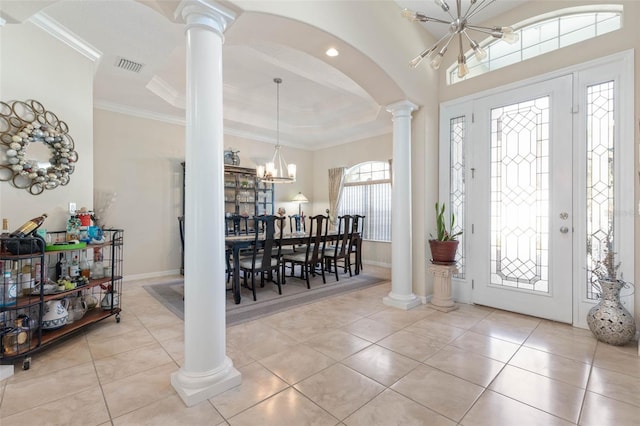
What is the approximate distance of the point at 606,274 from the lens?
2592mm

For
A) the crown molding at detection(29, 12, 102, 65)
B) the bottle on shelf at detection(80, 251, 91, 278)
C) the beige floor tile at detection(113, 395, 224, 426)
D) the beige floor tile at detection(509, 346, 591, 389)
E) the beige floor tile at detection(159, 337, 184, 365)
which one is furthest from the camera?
the bottle on shelf at detection(80, 251, 91, 278)

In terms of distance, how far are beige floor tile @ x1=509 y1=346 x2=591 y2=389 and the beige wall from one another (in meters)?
4.02

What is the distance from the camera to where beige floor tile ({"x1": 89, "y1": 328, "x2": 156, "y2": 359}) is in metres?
2.31

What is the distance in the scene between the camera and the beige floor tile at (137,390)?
167 cm

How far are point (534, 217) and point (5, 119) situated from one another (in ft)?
15.9

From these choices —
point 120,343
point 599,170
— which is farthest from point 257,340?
point 599,170

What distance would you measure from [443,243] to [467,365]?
57.4 inches

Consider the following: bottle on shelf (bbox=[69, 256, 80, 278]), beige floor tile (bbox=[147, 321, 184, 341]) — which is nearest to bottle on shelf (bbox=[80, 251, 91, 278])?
bottle on shelf (bbox=[69, 256, 80, 278])

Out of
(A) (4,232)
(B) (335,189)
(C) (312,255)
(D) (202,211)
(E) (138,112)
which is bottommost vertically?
(C) (312,255)

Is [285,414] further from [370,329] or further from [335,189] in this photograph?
[335,189]

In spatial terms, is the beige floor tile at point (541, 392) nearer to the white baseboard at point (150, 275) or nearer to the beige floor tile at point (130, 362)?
the beige floor tile at point (130, 362)

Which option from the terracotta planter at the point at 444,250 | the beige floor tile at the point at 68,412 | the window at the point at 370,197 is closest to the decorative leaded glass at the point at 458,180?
the terracotta planter at the point at 444,250

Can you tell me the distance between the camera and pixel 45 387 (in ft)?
6.05

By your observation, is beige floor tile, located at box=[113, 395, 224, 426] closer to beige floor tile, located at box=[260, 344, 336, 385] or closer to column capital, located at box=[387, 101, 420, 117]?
beige floor tile, located at box=[260, 344, 336, 385]
